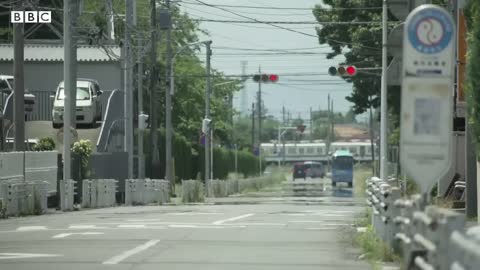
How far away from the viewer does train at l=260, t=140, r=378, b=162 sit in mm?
143250

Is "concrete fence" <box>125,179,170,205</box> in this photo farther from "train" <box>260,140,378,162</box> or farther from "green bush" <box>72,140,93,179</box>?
"train" <box>260,140,378,162</box>

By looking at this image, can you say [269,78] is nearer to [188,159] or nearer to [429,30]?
[188,159]

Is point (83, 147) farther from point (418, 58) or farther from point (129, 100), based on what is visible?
point (418, 58)

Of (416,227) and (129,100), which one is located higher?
(129,100)

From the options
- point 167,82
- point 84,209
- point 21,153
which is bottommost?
point 84,209

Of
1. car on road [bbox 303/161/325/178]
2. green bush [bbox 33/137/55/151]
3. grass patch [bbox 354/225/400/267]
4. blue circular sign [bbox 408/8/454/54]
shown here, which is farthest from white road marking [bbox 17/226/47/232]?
car on road [bbox 303/161/325/178]

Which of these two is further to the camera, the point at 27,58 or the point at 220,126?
the point at 220,126

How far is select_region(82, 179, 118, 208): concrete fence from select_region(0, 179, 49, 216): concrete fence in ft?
11.7

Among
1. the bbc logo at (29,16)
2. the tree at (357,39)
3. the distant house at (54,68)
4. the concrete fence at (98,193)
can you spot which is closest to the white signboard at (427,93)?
the bbc logo at (29,16)

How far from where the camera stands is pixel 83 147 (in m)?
35.5

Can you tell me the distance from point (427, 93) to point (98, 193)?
1034 inches

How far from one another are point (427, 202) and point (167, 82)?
38694mm

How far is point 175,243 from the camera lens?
17.6m

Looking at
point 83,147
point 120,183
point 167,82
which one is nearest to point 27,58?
point 167,82
